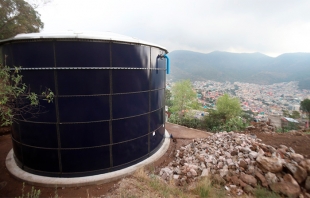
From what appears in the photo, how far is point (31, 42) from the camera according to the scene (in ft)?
21.5

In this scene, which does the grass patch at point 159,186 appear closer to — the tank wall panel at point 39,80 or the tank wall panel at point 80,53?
the tank wall panel at point 80,53

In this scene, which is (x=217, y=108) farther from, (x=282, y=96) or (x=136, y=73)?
(x=282, y=96)

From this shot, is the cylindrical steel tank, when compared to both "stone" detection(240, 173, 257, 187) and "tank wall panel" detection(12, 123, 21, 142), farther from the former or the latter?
"stone" detection(240, 173, 257, 187)

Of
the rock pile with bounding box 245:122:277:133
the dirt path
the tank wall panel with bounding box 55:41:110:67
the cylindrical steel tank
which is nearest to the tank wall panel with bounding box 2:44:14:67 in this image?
the cylindrical steel tank

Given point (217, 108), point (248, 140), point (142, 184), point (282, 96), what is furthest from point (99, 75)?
point (282, 96)

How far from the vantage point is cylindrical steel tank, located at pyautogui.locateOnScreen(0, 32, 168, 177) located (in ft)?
21.6

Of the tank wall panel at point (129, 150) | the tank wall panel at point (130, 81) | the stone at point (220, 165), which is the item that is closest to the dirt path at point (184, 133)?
the tank wall panel at point (129, 150)

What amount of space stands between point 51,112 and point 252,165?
894cm

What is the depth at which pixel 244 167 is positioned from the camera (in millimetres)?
7629

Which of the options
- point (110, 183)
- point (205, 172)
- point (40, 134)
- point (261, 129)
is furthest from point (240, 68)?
point (40, 134)

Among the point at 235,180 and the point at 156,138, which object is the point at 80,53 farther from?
the point at 235,180

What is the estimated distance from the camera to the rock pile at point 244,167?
6625 millimetres

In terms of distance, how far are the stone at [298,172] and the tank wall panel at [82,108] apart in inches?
319

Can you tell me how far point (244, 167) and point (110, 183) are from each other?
5.97m
